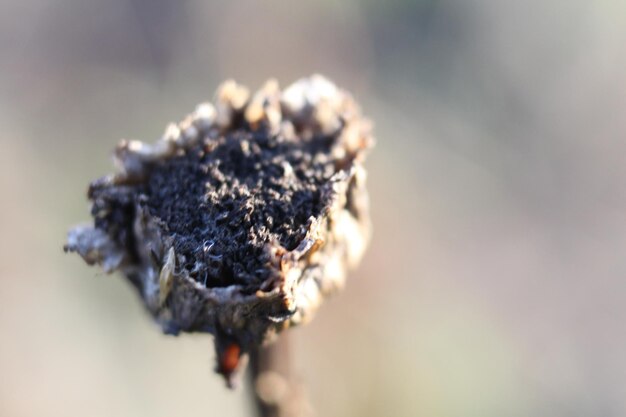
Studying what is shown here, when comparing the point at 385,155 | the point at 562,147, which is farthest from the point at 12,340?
the point at 562,147

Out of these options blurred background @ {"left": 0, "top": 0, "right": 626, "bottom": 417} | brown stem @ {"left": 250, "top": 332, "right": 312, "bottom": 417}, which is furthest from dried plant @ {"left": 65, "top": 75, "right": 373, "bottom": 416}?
blurred background @ {"left": 0, "top": 0, "right": 626, "bottom": 417}

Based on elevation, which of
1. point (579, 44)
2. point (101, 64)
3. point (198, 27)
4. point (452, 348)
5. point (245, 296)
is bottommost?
point (245, 296)

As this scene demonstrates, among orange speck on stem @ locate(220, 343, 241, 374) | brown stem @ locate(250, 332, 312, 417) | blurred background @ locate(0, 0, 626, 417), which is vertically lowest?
orange speck on stem @ locate(220, 343, 241, 374)

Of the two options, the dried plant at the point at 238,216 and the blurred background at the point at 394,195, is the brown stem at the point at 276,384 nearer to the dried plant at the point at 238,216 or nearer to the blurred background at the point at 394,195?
the dried plant at the point at 238,216

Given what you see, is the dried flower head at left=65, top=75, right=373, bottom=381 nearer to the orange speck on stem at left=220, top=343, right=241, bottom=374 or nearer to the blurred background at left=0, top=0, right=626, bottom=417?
the orange speck on stem at left=220, top=343, right=241, bottom=374

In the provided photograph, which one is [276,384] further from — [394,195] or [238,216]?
[394,195]

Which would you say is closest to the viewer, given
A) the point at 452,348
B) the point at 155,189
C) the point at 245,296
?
the point at 245,296

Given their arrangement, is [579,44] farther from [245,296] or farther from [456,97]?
[245,296]
